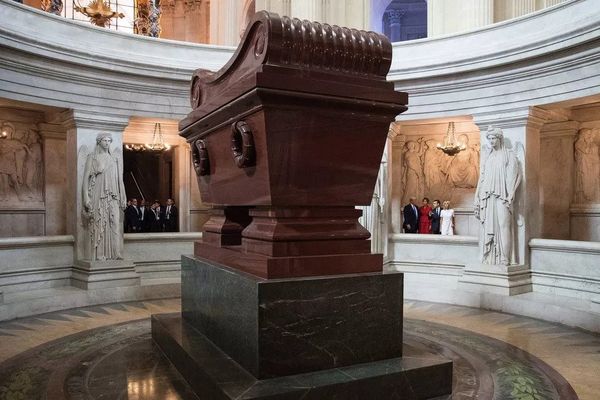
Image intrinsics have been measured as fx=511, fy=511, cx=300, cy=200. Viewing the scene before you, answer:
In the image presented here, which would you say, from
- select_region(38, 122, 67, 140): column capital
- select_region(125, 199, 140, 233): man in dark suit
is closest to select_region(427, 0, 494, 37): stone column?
select_region(125, 199, 140, 233): man in dark suit

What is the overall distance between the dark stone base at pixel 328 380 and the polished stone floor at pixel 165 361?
0.19m

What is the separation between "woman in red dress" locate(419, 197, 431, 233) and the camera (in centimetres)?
1042

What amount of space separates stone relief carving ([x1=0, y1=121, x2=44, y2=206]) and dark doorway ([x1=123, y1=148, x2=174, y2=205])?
265 centimetres

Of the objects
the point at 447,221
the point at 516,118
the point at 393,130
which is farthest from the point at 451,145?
the point at 516,118

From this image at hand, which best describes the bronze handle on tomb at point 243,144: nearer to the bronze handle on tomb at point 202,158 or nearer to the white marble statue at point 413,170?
the bronze handle on tomb at point 202,158

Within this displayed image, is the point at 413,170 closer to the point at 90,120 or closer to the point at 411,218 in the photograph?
the point at 411,218

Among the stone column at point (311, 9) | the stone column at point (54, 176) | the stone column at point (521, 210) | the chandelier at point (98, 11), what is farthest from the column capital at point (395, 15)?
the stone column at point (54, 176)

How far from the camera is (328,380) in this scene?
2.83 meters

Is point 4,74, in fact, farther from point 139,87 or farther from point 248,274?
point 248,274

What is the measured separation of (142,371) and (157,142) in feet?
26.6

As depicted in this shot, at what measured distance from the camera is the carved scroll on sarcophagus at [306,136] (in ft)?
9.51

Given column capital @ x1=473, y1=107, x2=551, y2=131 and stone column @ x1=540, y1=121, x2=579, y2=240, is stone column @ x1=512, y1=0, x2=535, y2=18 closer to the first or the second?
stone column @ x1=540, y1=121, x2=579, y2=240

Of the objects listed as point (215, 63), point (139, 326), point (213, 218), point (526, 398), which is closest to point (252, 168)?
point (213, 218)

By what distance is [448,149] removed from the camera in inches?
395
